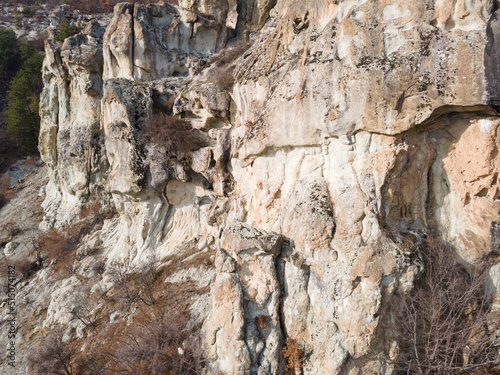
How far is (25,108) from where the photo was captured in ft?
91.9

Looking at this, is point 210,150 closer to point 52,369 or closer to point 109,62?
point 52,369

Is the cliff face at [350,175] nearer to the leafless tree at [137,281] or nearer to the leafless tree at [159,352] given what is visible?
the leafless tree at [159,352]

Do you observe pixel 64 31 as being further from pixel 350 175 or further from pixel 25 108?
pixel 350 175

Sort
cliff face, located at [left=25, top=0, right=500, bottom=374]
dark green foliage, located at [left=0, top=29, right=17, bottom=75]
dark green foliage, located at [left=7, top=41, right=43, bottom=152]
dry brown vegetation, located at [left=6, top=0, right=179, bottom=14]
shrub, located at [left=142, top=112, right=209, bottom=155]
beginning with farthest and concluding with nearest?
dry brown vegetation, located at [left=6, top=0, right=179, bottom=14], dark green foliage, located at [left=0, top=29, right=17, bottom=75], dark green foliage, located at [left=7, top=41, right=43, bottom=152], shrub, located at [left=142, top=112, right=209, bottom=155], cliff face, located at [left=25, top=0, right=500, bottom=374]

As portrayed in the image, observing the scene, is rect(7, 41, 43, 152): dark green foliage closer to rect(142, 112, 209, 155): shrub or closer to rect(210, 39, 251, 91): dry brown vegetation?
rect(142, 112, 209, 155): shrub

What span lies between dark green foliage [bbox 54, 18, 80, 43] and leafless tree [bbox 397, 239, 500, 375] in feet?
103

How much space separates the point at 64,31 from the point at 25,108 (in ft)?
29.8

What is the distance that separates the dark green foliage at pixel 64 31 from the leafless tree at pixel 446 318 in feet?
103

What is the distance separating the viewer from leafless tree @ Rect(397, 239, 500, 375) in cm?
677

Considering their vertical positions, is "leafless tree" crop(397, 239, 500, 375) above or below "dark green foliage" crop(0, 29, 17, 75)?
below

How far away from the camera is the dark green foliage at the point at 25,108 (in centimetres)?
2708

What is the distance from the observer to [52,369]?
9.32m

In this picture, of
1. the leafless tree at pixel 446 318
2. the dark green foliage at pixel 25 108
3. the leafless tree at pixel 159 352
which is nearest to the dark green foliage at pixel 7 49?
the dark green foliage at pixel 25 108

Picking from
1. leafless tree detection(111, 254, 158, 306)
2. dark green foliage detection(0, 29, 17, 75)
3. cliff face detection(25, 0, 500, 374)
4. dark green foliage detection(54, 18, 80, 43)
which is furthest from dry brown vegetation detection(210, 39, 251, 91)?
dark green foliage detection(0, 29, 17, 75)
